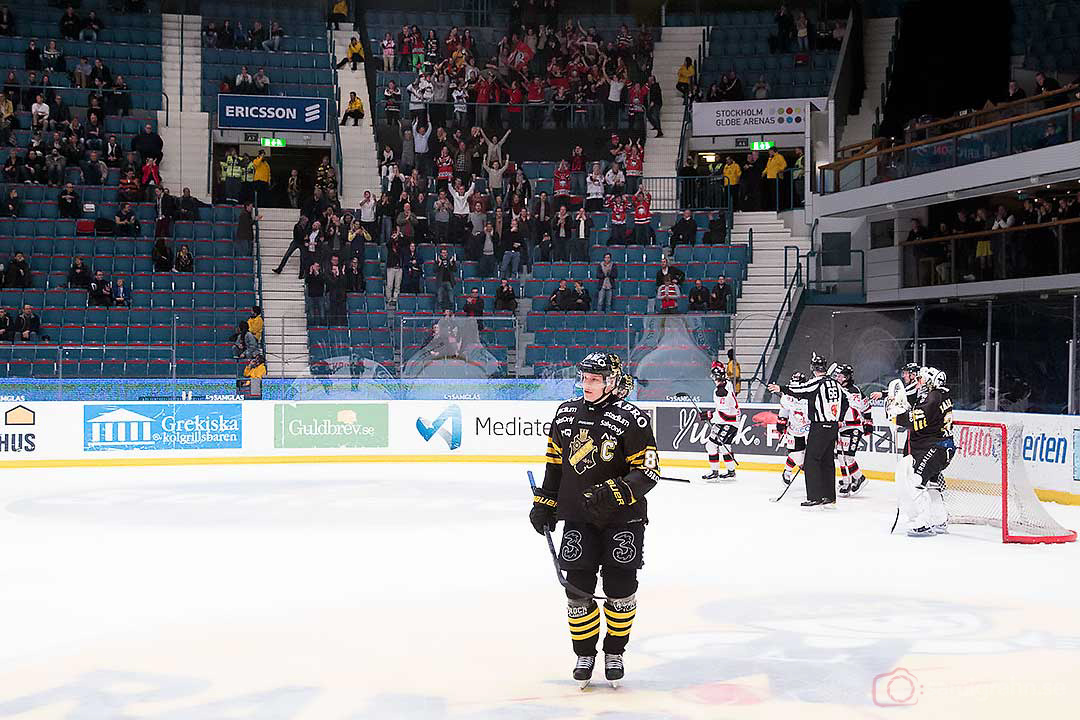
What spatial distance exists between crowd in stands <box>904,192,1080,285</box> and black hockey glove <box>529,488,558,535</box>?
1412 centimetres

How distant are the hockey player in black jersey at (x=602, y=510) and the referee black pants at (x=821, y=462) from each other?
780 centimetres

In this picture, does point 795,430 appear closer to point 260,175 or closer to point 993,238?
point 993,238

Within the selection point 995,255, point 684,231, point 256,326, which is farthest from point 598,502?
point 684,231

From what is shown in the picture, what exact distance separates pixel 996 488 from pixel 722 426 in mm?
5657

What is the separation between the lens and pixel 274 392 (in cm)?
1864

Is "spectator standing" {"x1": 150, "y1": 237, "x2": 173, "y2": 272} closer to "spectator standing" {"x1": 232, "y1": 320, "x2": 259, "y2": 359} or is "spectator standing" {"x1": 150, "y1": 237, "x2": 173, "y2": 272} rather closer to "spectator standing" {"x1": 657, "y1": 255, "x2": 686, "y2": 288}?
"spectator standing" {"x1": 232, "y1": 320, "x2": 259, "y2": 359}

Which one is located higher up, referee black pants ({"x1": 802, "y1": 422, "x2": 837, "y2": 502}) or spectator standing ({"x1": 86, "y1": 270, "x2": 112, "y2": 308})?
spectator standing ({"x1": 86, "y1": 270, "x2": 112, "y2": 308})

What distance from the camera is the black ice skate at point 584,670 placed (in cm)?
571

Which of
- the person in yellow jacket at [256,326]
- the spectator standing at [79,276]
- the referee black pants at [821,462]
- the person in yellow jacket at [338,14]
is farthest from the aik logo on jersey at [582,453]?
the person in yellow jacket at [338,14]

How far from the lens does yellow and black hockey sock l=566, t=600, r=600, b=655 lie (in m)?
5.69

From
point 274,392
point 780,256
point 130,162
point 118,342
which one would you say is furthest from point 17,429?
point 780,256

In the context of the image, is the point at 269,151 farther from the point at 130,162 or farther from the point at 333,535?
the point at 333,535

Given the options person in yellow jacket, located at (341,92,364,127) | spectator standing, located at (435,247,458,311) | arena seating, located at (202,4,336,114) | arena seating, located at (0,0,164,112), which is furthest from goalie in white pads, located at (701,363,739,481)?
arena seating, located at (0,0,164,112)

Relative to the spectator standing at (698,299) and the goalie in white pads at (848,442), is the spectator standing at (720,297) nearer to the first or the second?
the spectator standing at (698,299)
